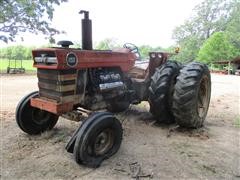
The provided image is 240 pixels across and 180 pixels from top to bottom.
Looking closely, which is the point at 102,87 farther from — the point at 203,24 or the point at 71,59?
the point at 203,24

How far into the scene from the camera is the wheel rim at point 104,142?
367 cm

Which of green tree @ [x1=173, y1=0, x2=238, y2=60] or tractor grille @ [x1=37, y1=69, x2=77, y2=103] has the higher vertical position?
green tree @ [x1=173, y1=0, x2=238, y2=60]

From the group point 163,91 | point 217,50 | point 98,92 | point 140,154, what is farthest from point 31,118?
point 217,50

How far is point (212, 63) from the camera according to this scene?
38.9 m

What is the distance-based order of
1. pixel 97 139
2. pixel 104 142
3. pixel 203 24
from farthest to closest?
pixel 203 24
pixel 104 142
pixel 97 139

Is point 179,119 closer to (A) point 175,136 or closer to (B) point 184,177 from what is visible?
(A) point 175,136

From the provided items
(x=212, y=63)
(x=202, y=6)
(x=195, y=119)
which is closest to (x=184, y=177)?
(x=195, y=119)

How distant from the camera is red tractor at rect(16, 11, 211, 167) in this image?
3.67 m

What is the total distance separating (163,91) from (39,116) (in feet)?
6.89

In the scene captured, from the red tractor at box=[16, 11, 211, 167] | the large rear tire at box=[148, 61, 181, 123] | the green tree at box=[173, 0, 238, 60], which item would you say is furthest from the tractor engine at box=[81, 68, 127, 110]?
the green tree at box=[173, 0, 238, 60]

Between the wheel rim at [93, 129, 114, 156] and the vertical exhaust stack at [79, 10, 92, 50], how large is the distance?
1.34 meters

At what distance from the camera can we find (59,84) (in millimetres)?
3895

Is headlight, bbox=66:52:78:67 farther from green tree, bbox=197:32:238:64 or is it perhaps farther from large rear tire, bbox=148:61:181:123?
green tree, bbox=197:32:238:64

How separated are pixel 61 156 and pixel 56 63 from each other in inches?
48.6
